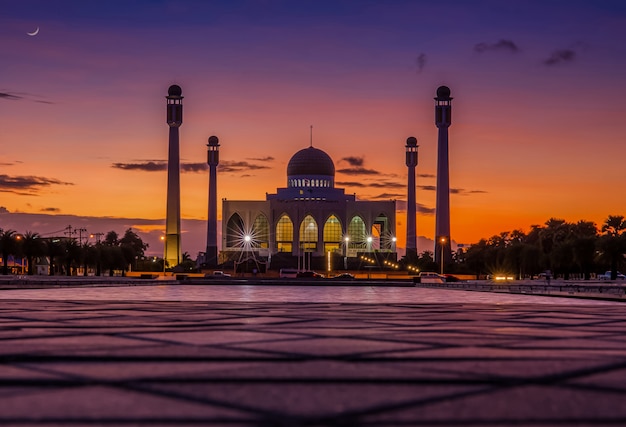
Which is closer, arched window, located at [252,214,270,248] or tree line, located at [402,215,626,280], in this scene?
tree line, located at [402,215,626,280]

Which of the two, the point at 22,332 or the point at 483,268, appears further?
the point at 483,268

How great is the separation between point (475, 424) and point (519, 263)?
285 ft

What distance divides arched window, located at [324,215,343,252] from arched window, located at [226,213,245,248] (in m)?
12.9

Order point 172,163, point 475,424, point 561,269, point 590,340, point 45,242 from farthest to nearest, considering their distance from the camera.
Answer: point 172,163
point 561,269
point 45,242
point 590,340
point 475,424

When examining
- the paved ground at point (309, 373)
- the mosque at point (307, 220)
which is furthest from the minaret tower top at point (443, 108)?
the paved ground at point (309, 373)

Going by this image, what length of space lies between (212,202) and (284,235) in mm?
13733

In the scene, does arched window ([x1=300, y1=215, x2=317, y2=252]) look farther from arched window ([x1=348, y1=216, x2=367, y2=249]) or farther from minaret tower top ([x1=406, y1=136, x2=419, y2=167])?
minaret tower top ([x1=406, y1=136, x2=419, y2=167])

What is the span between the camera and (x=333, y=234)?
464 feet

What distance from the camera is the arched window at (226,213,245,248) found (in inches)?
5600

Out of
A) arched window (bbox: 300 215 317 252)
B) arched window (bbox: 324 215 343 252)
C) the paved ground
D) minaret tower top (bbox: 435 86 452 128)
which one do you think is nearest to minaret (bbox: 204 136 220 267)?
arched window (bbox: 300 215 317 252)

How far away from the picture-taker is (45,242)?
91125 mm

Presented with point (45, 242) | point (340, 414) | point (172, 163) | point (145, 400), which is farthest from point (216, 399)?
point (172, 163)

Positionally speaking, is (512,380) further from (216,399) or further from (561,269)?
(561,269)

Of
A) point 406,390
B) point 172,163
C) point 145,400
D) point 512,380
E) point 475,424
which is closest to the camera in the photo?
point 475,424
